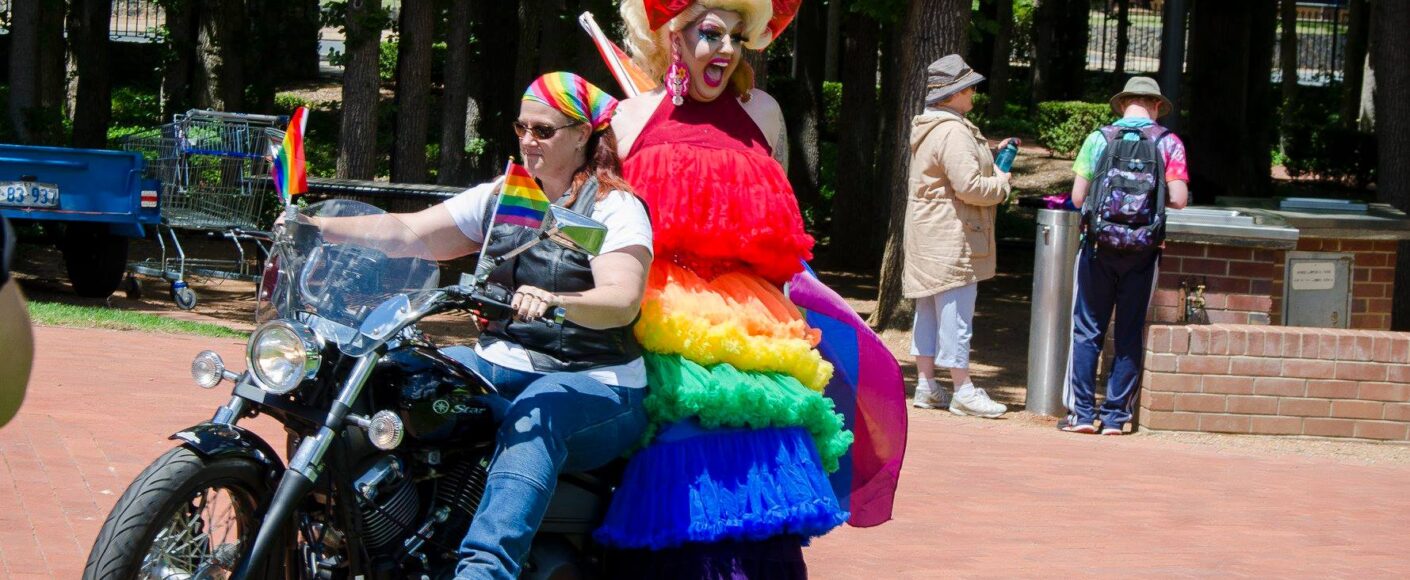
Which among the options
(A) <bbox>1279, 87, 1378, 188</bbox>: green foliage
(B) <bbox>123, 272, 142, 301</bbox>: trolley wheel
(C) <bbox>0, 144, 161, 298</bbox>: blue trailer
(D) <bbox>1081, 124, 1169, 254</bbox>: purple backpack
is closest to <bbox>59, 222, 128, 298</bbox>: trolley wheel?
(C) <bbox>0, 144, 161, 298</bbox>: blue trailer

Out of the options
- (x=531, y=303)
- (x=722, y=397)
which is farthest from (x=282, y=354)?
(x=722, y=397)

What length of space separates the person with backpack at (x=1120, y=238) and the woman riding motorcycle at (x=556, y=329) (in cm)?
469

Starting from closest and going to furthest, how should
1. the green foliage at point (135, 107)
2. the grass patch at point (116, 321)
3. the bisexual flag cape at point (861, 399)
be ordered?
the bisexual flag cape at point (861, 399) → the grass patch at point (116, 321) → the green foliage at point (135, 107)

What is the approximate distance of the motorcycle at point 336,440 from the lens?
3.31 metres

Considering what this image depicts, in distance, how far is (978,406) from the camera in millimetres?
8953

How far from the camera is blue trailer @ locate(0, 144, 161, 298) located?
12.2 metres

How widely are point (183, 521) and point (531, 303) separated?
2.76ft

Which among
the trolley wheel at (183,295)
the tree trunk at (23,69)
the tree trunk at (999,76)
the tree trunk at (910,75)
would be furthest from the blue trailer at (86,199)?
the tree trunk at (999,76)

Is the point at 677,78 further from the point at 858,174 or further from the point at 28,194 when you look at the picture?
the point at 858,174

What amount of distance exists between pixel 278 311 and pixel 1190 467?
17.4 ft

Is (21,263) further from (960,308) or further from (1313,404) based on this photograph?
(1313,404)

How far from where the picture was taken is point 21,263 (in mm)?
15008

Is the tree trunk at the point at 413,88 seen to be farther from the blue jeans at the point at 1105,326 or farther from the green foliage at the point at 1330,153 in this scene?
the green foliage at the point at 1330,153

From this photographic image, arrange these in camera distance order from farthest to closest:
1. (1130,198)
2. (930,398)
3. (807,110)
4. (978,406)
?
1. (807,110)
2. (930,398)
3. (978,406)
4. (1130,198)
